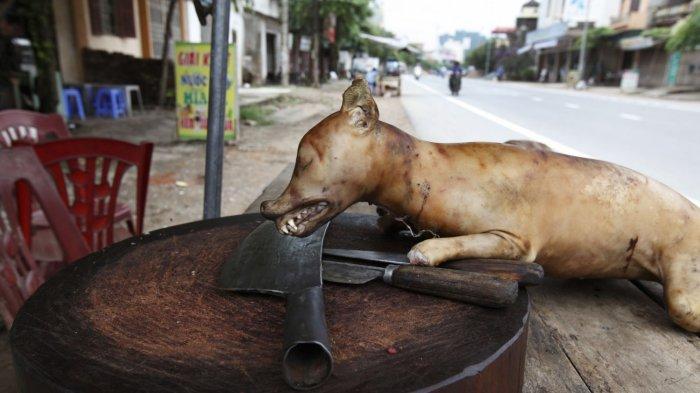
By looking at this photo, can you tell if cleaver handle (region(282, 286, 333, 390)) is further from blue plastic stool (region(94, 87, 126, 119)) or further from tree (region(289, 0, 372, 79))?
tree (region(289, 0, 372, 79))

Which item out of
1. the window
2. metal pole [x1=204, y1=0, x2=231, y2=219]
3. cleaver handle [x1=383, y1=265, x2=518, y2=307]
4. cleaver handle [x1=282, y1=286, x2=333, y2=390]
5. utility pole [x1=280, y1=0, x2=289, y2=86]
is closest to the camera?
cleaver handle [x1=282, y1=286, x2=333, y2=390]

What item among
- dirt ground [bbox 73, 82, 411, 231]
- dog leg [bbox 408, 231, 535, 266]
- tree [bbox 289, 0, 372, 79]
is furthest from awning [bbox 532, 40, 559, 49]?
dog leg [bbox 408, 231, 535, 266]

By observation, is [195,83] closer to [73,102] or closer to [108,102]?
[108,102]

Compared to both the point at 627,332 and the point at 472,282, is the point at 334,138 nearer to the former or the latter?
the point at 472,282

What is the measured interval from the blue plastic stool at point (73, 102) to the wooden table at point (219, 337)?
359 inches

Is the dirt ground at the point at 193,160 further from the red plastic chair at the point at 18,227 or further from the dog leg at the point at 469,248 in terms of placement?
the dog leg at the point at 469,248

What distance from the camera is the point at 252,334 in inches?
39.5

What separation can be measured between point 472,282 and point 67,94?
32.9 feet

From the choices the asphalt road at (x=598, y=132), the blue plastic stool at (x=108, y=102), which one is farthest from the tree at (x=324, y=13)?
the blue plastic stool at (x=108, y=102)

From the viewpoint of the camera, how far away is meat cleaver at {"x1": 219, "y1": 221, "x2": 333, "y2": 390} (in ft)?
2.77

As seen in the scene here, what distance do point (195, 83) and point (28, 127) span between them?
406 cm

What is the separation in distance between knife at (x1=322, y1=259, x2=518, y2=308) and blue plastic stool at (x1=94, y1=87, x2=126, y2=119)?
963cm

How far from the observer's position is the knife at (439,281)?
1.05 metres

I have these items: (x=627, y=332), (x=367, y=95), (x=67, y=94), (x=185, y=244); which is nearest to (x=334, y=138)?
(x=367, y=95)
